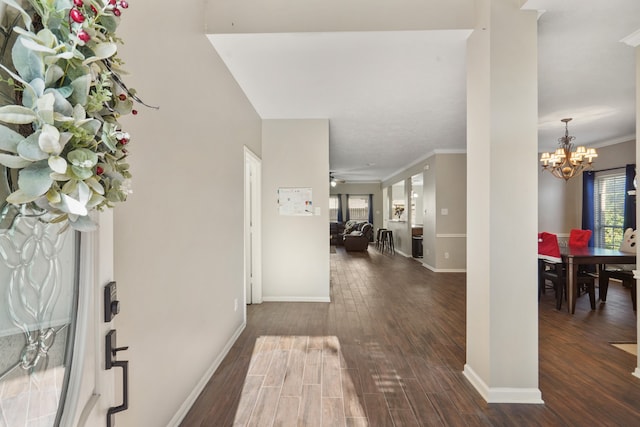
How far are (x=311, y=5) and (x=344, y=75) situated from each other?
775 mm

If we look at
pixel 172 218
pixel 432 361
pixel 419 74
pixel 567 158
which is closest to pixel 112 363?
pixel 172 218

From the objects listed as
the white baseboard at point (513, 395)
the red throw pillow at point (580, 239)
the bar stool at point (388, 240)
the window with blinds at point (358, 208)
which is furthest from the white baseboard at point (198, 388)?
the window with blinds at point (358, 208)

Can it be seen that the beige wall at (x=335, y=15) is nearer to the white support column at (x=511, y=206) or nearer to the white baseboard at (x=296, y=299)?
the white support column at (x=511, y=206)

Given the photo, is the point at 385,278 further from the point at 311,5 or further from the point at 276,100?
the point at 311,5

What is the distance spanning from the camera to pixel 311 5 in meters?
2.24

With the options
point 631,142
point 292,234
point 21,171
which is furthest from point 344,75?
point 631,142

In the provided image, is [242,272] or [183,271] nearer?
[183,271]

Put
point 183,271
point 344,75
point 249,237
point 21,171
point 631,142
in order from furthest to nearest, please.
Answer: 1. point 631,142
2. point 249,237
3. point 344,75
4. point 183,271
5. point 21,171

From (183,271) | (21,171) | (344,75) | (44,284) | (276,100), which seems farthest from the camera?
(276,100)

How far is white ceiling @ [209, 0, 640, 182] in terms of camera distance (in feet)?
7.41

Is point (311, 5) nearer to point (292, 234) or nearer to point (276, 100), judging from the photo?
point (276, 100)

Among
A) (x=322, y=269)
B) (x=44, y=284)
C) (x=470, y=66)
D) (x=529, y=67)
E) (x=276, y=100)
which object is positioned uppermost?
(x=276, y=100)

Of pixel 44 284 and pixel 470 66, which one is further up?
pixel 470 66

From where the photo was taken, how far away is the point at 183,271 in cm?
187
